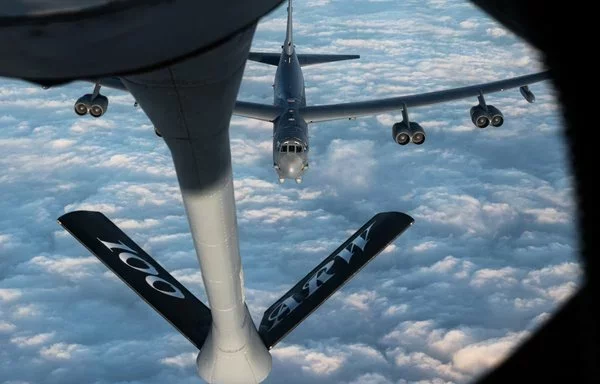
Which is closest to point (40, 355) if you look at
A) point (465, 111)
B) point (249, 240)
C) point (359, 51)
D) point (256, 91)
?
point (249, 240)

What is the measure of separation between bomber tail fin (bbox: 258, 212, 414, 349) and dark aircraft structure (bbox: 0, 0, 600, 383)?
0.12ft

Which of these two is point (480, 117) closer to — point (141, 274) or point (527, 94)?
point (527, 94)

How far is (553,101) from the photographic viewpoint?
2.46 meters

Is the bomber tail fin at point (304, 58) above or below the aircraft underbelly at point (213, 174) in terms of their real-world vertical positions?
above

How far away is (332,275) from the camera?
54.6 feet

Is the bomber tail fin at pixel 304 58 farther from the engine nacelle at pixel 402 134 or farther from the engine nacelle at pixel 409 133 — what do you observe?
the engine nacelle at pixel 409 133

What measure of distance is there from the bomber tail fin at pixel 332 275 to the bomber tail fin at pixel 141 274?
173 centimetres

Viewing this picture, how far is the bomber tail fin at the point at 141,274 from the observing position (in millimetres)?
16141

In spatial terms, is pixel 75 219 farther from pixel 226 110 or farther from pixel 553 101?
pixel 553 101

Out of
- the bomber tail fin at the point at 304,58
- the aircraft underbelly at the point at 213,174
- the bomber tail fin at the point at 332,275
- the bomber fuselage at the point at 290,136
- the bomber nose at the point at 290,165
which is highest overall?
the bomber tail fin at the point at 304,58

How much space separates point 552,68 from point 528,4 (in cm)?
28

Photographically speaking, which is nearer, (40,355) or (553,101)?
(553,101)

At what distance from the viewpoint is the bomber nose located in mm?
30797

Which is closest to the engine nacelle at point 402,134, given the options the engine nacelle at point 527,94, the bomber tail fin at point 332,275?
the engine nacelle at point 527,94
